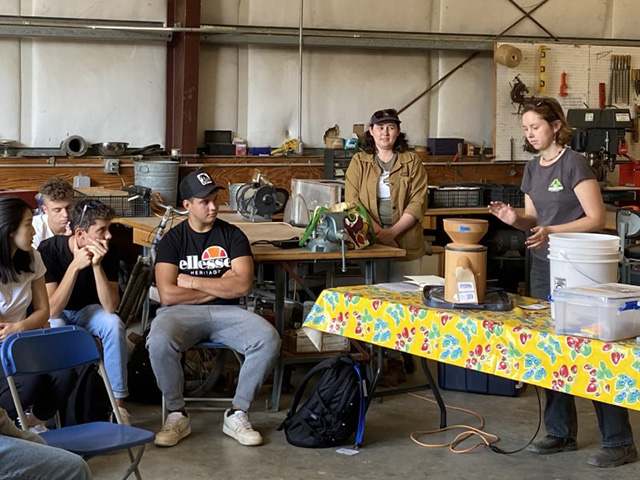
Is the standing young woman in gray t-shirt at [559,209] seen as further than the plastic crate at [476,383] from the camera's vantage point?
No

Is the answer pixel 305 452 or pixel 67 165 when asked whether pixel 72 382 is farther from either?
pixel 67 165

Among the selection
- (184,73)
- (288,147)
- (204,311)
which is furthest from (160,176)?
(204,311)

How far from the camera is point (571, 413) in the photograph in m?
4.50

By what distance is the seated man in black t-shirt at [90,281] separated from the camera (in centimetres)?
474

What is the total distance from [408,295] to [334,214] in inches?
47.7

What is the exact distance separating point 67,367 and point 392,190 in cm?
252

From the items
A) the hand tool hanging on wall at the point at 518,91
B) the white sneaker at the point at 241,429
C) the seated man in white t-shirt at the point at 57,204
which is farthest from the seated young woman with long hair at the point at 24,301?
the hand tool hanging on wall at the point at 518,91

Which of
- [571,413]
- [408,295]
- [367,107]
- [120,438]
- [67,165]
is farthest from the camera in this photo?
[367,107]

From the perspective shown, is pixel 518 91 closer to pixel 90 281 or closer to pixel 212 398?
pixel 212 398

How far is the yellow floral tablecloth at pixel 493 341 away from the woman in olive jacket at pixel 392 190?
1.50 metres

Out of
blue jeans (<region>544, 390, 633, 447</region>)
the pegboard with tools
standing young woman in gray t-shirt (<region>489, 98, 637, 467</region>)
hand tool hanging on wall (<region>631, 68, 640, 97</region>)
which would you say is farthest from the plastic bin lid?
hand tool hanging on wall (<region>631, 68, 640, 97</region>)

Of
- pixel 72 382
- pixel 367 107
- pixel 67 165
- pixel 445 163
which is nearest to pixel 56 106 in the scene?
pixel 67 165

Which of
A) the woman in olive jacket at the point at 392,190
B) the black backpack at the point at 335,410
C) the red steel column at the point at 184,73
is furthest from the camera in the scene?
the red steel column at the point at 184,73

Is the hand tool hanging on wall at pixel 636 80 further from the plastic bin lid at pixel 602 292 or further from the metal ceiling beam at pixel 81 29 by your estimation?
the plastic bin lid at pixel 602 292
